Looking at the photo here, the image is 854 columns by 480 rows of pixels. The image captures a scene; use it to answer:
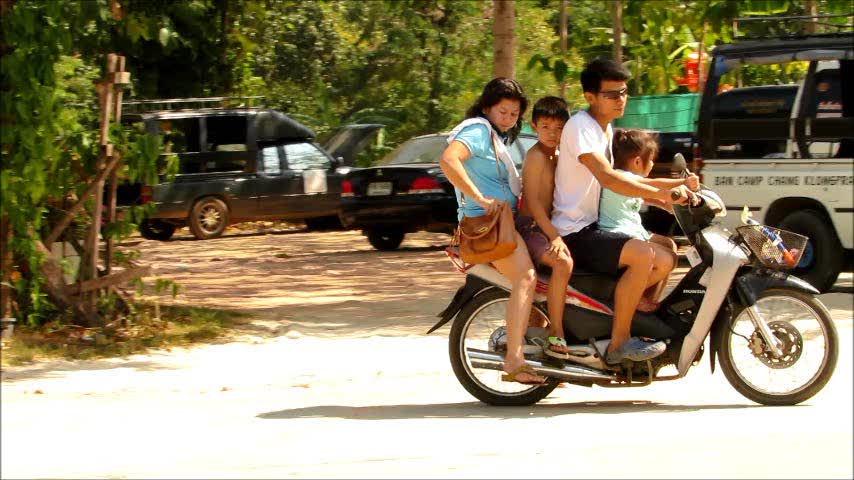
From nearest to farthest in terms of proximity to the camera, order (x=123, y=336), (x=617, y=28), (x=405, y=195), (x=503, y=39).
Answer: (x=123, y=336)
(x=503, y=39)
(x=405, y=195)
(x=617, y=28)

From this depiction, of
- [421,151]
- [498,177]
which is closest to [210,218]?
[421,151]

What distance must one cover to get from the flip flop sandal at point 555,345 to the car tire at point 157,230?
13.6m

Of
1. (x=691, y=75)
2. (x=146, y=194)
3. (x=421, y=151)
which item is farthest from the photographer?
(x=691, y=75)

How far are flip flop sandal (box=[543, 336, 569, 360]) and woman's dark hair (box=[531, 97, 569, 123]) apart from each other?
1201mm

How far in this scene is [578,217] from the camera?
7.14 metres

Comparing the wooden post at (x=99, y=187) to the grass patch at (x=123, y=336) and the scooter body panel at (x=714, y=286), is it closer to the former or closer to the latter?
the grass patch at (x=123, y=336)

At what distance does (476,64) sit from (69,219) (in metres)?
21.0

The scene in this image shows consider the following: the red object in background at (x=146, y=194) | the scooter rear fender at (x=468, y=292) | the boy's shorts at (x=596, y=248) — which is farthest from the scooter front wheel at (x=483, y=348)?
the red object in background at (x=146, y=194)

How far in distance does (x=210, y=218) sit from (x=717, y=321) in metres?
13.6

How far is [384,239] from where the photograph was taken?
17.4 metres

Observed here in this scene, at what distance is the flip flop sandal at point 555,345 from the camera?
710cm

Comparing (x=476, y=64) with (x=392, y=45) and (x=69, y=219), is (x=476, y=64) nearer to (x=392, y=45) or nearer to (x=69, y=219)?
(x=392, y=45)

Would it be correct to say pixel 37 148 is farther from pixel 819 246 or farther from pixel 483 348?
pixel 819 246

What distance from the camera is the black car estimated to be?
16359mm
